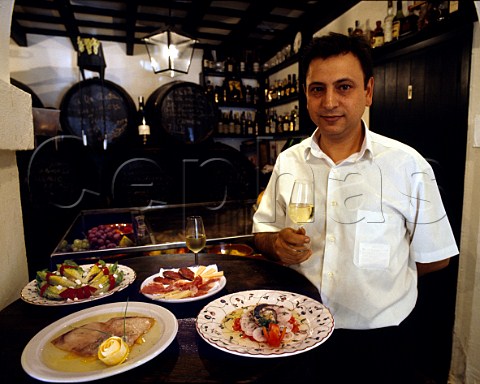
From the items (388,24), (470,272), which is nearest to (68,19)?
(388,24)

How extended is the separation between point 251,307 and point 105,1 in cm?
416

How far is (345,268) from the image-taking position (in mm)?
1475

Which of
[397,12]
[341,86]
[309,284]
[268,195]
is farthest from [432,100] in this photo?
[309,284]

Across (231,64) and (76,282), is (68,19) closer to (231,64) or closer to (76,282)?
(231,64)

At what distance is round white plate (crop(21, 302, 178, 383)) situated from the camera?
2.49ft

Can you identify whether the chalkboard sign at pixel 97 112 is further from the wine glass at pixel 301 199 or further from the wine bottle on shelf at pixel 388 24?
the wine glass at pixel 301 199

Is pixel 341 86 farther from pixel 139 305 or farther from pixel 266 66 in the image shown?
pixel 266 66

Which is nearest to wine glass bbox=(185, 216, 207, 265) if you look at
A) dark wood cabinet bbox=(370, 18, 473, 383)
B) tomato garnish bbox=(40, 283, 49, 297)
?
tomato garnish bbox=(40, 283, 49, 297)

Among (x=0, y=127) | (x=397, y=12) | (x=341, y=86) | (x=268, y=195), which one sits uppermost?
(x=397, y=12)

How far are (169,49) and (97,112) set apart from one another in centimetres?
174

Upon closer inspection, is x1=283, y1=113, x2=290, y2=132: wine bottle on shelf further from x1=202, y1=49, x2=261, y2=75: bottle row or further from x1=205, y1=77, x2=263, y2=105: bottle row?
x1=202, y1=49, x2=261, y2=75: bottle row

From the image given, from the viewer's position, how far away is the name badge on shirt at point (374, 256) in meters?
1.44

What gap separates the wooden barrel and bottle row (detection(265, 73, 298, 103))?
1087 millimetres

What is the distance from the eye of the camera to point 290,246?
1.36m
